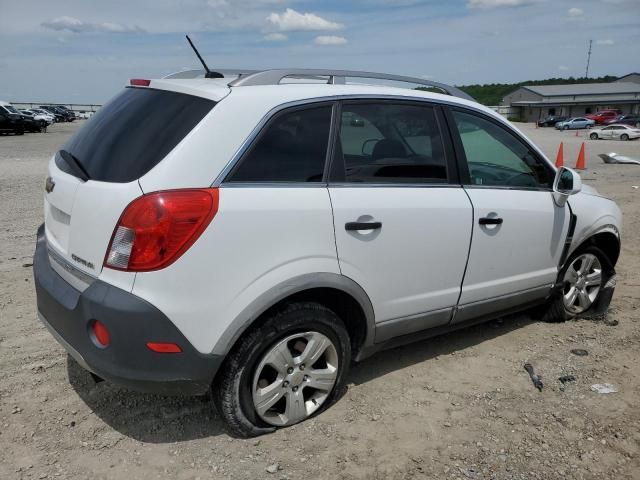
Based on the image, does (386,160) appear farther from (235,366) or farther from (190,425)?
(190,425)

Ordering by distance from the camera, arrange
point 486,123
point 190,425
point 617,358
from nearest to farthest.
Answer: point 190,425
point 486,123
point 617,358

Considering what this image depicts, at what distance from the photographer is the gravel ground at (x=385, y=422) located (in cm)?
274

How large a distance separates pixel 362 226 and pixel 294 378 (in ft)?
2.88

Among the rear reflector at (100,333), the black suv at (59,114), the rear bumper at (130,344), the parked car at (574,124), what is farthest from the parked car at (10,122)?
the parked car at (574,124)

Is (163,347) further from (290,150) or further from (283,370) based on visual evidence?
(290,150)

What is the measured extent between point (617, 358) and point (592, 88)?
99.0 m

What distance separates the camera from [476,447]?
293cm

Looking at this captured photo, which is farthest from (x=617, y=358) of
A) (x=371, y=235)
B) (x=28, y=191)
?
(x=28, y=191)

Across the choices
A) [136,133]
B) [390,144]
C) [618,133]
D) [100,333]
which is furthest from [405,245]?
[618,133]

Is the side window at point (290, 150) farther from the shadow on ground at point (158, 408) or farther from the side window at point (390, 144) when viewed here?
the shadow on ground at point (158, 408)

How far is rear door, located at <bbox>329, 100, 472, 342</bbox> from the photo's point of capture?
2910 mm

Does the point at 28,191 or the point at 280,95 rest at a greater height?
the point at 280,95

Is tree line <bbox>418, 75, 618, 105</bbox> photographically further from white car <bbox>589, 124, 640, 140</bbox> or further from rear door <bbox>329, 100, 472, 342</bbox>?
rear door <bbox>329, 100, 472, 342</bbox>

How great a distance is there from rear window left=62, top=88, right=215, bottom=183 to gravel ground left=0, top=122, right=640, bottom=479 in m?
1.38
